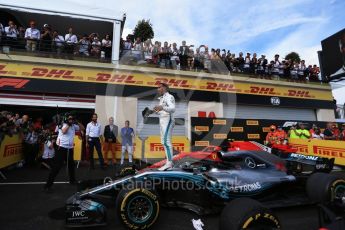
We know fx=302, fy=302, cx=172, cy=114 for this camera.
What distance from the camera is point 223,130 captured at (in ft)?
40.5

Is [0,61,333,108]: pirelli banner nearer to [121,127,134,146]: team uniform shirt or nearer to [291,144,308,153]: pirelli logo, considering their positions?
[121,127,134,146]: team uniform shirt

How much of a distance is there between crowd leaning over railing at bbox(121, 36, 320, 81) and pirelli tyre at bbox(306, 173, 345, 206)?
986cm

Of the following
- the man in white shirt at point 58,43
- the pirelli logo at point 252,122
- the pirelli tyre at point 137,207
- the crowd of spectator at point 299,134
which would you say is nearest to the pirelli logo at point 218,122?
the pirelli logo at point 252,122

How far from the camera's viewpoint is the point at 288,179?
484 centimetres

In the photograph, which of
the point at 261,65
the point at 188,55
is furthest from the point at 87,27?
the point at 261,65

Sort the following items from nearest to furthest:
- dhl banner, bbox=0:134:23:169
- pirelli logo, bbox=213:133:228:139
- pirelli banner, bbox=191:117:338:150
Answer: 1. dhl banner, bbox=0:134:23:169
2. pirelli banner, bbox=191:117:338:150
3. pirelli logo, bbox=213:133:228:139

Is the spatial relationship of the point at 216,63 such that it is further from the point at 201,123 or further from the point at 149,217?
the point at 149,217

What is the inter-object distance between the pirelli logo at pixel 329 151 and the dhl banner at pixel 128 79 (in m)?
4.96

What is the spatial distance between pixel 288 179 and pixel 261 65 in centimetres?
1196

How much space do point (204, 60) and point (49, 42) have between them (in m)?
6.84

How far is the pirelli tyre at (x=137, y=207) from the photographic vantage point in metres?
3.74

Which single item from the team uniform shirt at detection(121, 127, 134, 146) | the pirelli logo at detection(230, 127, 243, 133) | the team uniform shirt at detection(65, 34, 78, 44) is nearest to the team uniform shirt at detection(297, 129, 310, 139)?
the pirelli logo at detection(230, 127, 243, 133)

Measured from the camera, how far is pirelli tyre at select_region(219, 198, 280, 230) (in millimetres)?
2840

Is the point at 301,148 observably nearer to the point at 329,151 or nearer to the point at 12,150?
the point at 329,151
